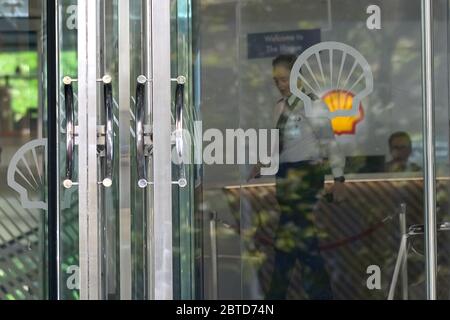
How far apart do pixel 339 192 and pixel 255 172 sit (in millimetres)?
323

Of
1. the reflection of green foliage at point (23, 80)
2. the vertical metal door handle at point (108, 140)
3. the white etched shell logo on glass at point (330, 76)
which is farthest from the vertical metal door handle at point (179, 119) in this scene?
the reflection of green foliage at point (23, 80)

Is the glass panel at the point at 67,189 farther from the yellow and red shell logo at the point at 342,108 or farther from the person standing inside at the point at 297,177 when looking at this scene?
the yellow and red shell logo at the point at 342,108

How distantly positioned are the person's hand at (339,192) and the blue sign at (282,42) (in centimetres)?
51

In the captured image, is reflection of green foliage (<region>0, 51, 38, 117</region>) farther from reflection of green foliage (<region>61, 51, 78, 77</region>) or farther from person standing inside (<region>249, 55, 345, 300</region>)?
person standing inside (<region>249, 55, 345, 300</region>)

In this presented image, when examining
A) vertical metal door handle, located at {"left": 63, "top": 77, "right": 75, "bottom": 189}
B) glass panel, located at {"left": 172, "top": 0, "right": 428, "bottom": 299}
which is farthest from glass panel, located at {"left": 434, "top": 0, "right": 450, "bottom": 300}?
vertical metal door handle, located at {"left": 63, "top": 77, "right": 75, "bottom": 189}

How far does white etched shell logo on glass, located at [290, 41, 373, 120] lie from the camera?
4.61 meters

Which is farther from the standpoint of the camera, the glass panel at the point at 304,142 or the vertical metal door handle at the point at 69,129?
the glass panel at the point at 304,142

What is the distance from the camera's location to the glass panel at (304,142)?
4.61 m

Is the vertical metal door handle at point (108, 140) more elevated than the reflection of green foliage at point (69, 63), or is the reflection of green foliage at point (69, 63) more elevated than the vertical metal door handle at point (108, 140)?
the reflection of green foliage at point (69, 63)

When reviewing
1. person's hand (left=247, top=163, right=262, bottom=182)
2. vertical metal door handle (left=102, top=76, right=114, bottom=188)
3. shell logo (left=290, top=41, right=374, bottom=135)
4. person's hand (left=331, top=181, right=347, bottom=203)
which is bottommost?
person's hand (left=331, top=181, right=347, bottom=203)

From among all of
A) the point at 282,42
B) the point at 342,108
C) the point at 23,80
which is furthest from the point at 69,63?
the point at 342,108

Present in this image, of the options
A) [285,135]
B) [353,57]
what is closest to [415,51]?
[353,57]
